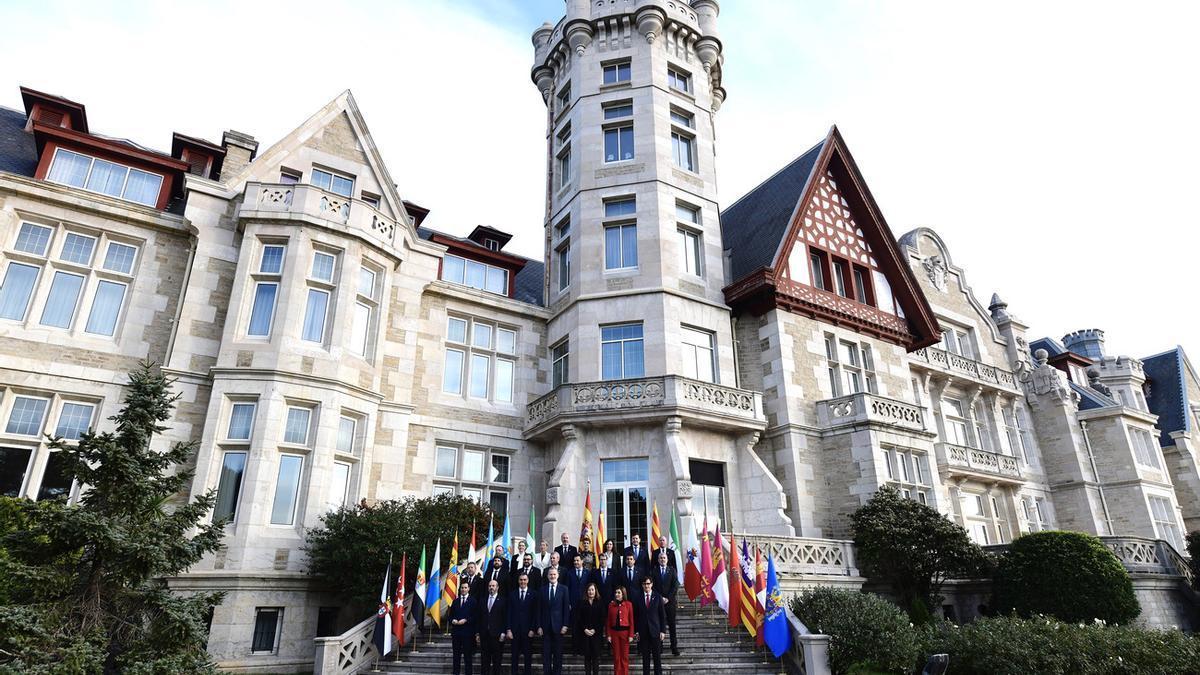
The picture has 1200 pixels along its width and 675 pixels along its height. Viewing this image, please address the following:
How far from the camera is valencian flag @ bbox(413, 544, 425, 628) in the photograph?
12.7 meters

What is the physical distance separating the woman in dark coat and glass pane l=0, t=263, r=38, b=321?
13.8 meters

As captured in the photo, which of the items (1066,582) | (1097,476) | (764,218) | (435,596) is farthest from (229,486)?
(1097,476)

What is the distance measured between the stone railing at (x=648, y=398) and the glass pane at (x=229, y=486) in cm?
765

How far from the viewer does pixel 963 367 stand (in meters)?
28.6

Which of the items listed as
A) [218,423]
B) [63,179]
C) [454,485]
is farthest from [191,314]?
[454,485]

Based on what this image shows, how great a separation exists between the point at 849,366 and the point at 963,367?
Result: 369 inches

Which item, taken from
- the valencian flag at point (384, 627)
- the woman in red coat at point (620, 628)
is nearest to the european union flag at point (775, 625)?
the woman in red coat at point (620, 628)

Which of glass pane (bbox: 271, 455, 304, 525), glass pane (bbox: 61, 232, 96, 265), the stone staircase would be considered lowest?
the stone staircase

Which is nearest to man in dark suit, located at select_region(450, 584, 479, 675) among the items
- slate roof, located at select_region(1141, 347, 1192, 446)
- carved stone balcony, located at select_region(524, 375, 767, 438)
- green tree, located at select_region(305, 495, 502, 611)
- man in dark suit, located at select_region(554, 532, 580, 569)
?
man in dark suit, located at select_region(554, 532, 580, 569)

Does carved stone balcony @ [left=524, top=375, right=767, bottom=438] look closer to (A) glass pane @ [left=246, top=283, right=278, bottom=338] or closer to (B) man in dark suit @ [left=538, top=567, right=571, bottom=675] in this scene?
(B) man in dark suit @ [left=538, top=567, right=571, bottom=675]

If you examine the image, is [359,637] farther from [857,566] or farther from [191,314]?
[857,566]

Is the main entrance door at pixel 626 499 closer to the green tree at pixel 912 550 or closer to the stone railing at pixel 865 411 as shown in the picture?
the green tree at pixel 912 550

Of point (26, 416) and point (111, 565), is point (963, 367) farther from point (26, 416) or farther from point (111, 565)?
point (26, 416)

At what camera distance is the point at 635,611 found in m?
10.8
